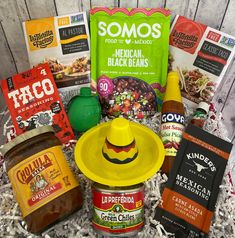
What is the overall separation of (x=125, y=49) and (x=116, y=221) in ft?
2.01

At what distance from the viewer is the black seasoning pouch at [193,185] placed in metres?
1.02

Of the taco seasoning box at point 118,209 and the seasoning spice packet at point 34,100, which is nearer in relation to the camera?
the taco seasoning box at point 118,209

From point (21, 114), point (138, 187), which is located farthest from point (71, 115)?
point (138, 187)

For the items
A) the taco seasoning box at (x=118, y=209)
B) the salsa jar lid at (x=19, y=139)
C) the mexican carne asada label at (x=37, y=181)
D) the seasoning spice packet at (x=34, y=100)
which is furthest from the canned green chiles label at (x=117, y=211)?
the seasoning spice packet at (x=34, y=100)

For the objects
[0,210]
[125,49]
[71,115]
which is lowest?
[0,210]

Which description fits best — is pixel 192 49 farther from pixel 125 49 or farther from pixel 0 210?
pixel 0 210

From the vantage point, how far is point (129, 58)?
125 cm

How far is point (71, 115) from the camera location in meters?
1.21

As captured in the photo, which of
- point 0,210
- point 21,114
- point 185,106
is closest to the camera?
point 0,210

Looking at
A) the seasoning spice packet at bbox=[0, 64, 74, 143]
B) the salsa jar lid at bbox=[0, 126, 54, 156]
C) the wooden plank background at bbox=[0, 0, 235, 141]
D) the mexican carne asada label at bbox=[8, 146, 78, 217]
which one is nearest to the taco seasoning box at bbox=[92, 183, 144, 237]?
the mexican carne asada label at bbox=[8, 146, 78, 217]

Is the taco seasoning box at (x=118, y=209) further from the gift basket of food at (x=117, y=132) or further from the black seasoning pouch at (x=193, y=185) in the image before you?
the black seasoning pouch at (x=193, y=185)

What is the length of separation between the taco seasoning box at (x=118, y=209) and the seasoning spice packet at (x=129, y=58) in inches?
17.2

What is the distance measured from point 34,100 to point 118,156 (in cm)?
39

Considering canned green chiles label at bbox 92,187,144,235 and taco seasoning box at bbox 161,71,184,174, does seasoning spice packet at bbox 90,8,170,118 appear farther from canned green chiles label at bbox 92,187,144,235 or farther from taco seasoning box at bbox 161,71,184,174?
canned green chiles label at bbox 92,187,144,235
